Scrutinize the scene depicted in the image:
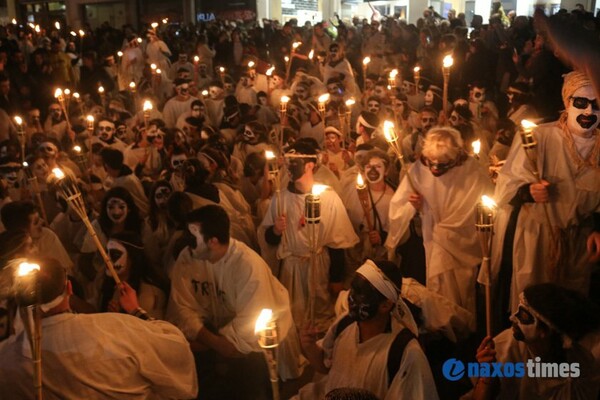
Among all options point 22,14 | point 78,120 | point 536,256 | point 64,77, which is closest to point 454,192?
point 536,256

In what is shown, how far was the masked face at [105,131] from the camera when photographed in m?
9.62

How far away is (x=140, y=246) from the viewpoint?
516 cm

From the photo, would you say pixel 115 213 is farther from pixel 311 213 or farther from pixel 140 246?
pixel 311 213

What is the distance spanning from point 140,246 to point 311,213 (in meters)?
1.72

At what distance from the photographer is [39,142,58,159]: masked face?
8131 millimetres

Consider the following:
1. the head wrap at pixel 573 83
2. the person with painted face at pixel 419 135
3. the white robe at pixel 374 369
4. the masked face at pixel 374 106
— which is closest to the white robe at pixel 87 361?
the white robe at pixel 374 369

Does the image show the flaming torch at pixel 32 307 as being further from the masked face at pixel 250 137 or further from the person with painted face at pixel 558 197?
the masked face at pixel 250 137

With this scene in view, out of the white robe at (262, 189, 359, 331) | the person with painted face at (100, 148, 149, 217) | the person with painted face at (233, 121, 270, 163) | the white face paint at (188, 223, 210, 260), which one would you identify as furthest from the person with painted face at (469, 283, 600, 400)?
the person with painted face at (233, 121, 270, 163)

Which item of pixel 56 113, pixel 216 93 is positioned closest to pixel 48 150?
pixel 56 113

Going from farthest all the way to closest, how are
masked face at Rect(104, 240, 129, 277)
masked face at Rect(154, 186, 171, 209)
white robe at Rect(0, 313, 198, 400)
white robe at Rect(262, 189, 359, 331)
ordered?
1. masked face at Rect(154, 186, 171, 209)
2. white robe at Rect(262, 189, 359, 331)
3. masked face at Rect(104, 240, 129, 277)
4. white robe at Rect(0, 313, 198, 400)

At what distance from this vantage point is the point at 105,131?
966 cm

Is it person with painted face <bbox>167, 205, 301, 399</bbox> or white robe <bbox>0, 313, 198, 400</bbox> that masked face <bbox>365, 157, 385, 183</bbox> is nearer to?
person with painted face <bbox>167, 205, 301, 399</bbox>

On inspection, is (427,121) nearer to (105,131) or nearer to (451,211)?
(451,211)

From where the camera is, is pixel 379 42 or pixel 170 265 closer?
pixel 170 265
